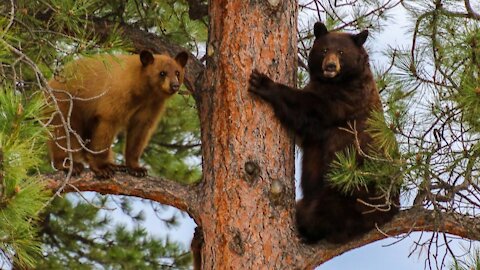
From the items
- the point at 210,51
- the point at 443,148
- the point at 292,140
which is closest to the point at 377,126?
the point at 443,148

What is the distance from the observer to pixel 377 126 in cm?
521

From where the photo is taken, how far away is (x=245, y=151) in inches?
235

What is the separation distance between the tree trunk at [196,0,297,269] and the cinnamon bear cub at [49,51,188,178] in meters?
0.67

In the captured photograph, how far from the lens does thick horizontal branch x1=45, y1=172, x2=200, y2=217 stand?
20.2ft

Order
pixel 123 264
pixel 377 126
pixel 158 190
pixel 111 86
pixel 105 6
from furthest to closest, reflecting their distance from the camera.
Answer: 1. pixel 123 264
2. pixel 105 6
3. pixel 111 86
4. pixel 158 190
5. pixel 377 126

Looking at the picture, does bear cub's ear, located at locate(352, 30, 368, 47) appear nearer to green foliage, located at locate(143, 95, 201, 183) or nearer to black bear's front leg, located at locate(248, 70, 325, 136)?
black bear's front leg, located at locate(248, 70, 325, 136)

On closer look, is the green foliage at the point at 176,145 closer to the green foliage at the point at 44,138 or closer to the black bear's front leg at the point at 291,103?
the green foliage at the point at 44,138

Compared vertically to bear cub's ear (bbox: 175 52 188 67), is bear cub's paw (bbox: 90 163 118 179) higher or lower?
lower

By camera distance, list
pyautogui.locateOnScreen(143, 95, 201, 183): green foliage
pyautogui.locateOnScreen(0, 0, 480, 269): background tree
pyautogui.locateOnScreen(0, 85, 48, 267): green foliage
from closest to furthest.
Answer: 1. pyautogui.locateOnScreen(0, 85, 48, 267): green foliage
2. pyautogui.locateOnScreen(0, 0, 480, 269): background tree
3. pyautogui.locateOnScreen(143, 95, 201, 183): green foliage

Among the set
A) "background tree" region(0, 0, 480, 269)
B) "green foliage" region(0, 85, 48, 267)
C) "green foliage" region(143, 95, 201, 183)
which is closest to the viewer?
"green foliage" region(0, 85, 48, 267)

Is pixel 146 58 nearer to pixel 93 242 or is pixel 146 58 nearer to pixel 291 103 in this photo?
pixel 291 103

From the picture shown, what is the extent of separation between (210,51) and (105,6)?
5.19 ft

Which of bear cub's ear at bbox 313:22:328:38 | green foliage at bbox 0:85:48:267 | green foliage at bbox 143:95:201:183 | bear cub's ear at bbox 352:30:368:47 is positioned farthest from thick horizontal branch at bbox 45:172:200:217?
green foliage at bbox 143:95:201:183

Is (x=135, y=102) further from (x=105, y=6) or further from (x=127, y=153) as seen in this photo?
(x=105, y=6)
